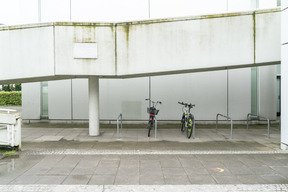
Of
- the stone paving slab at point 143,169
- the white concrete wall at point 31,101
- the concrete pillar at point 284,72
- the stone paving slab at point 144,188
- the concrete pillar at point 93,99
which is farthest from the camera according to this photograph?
the white concrete wall at point 31,101

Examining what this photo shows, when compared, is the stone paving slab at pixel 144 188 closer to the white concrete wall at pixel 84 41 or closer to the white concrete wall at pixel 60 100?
the white concrete wall at pixel 84 41

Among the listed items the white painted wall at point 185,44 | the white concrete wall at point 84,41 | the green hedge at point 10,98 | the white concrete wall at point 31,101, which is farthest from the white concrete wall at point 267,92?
the green hedge at point 10,98

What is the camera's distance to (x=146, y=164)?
5652 millimetres

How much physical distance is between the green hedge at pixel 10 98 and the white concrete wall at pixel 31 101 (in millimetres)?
12645

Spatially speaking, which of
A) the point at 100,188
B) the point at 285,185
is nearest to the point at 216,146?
the point at 285,185

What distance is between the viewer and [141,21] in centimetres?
796

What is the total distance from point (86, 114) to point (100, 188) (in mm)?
8135

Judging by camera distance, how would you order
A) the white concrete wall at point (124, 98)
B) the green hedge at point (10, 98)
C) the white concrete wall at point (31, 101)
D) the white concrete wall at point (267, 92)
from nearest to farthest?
1. the white concrete wall at point (267, 92)
2. the white concrete wall at point (124, 98)
3. the white concrete wall at point (31, 101)
4. the green hedge at point (10, 98)

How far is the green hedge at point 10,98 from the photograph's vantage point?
934 inches

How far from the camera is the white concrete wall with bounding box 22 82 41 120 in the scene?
12.5 meters

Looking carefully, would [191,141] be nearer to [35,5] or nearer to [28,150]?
[28,150]

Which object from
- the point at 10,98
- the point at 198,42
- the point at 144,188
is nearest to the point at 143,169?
the point at 144,188

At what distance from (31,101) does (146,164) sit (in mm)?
9060

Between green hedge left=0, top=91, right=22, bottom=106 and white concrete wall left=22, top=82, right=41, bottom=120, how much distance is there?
12.6 meters
